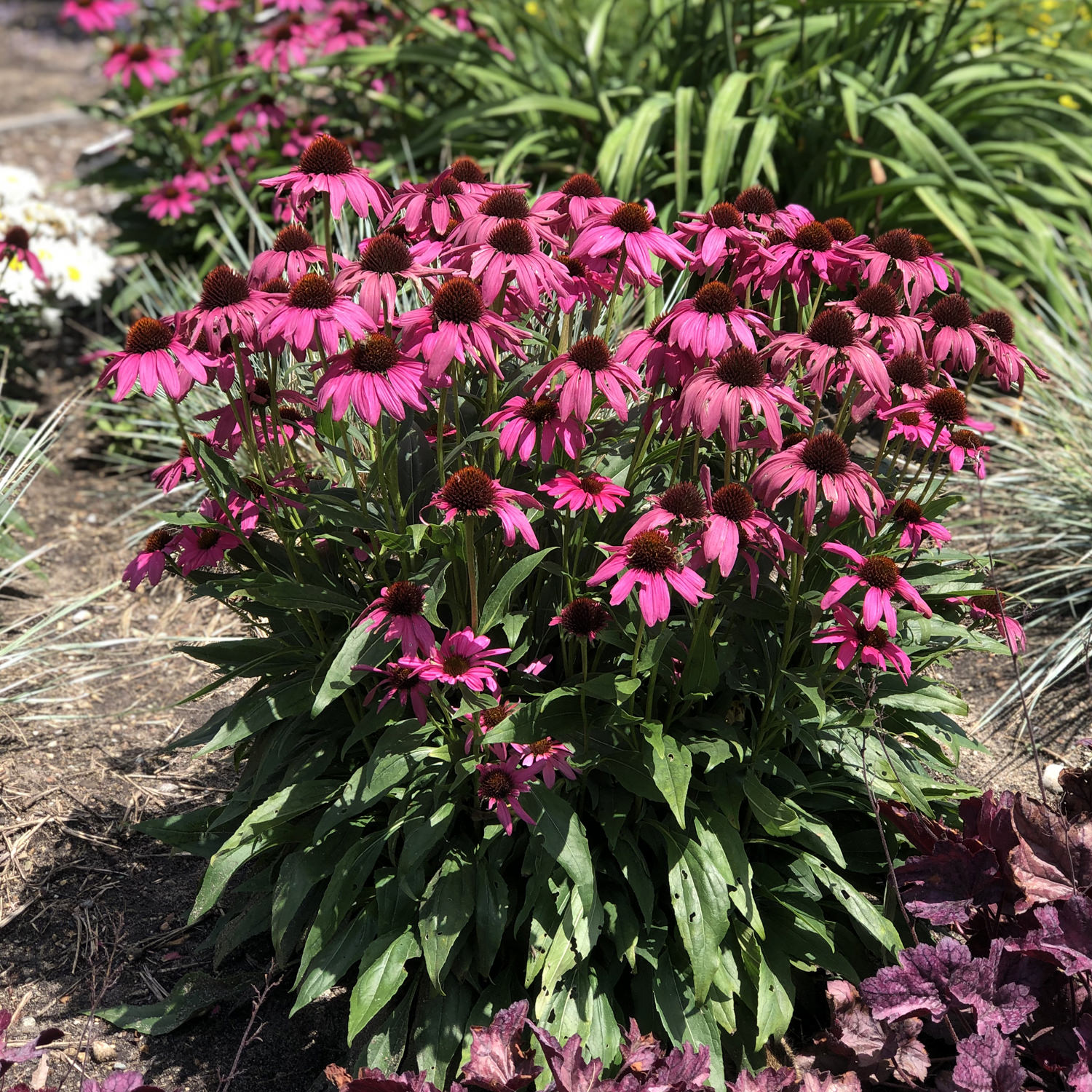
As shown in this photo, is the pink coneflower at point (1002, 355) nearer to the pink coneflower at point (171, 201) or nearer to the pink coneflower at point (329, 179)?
the pink coneflower at point (329, 179)

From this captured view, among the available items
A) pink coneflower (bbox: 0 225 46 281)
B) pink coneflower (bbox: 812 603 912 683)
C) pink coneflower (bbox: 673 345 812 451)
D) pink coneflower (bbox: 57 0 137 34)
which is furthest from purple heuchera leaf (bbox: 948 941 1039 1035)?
pink coneflower (bbox: 57 0 137 34)

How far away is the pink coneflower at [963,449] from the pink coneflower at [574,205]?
0.73m

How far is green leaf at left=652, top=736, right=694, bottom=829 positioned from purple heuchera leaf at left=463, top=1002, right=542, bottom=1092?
1.37 ft

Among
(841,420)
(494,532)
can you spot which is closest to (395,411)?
(494,532)

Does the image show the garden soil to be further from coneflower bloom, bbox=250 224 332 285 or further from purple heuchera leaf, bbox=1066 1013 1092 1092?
purple heuchera leaf, bbox=1066 1013 1092 1092

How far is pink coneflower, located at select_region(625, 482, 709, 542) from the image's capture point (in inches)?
65.5

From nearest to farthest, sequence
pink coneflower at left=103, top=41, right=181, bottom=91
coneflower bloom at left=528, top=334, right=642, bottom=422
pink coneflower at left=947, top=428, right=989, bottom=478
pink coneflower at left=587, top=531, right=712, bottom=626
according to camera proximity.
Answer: pink coneflower at left=587, top=531, right=712, bottom=626
coneflower bloom at left=528, top=334, right=642, bottom=422
pink coneflower at left=947, top=428, right=989, bottom=478
pink coneflower at left=103, top=41, right=181, bottom=91

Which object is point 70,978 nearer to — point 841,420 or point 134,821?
point 134,821

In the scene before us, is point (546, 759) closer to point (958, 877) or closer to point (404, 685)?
point (404, 685)

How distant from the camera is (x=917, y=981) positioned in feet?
5.90

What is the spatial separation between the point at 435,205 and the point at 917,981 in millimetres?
1517

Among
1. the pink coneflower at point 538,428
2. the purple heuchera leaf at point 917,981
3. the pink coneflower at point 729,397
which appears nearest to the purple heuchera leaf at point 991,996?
the purple heuchera leaf at point 917,981

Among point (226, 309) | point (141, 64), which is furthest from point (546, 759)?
point (141, 64)

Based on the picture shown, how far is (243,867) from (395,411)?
1316 mm
